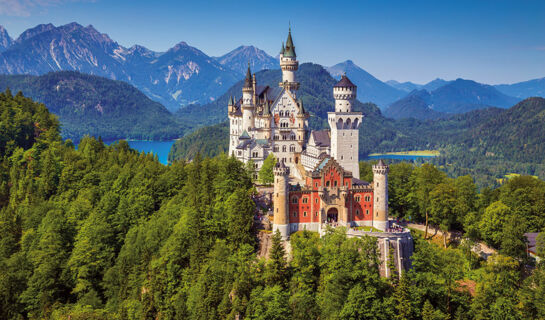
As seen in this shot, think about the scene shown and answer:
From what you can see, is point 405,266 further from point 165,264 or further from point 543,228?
point 165,264

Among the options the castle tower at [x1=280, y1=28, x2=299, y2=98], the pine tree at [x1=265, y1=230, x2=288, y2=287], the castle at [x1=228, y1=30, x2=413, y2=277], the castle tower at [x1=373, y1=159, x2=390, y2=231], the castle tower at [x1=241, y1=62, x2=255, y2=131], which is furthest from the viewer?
the castle tower at [x1=241, y1=62, x2=255, y2=131]

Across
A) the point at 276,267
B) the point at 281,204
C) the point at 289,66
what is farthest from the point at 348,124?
the point at 276,267

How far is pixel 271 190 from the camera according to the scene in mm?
84562

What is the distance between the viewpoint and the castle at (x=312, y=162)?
66.4 metres

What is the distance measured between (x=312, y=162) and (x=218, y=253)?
31.2m

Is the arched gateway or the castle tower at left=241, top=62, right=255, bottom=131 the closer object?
the arched gateway

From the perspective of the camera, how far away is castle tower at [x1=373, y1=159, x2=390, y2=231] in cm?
6750

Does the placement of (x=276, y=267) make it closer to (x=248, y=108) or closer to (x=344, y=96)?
(x=344, y=96)

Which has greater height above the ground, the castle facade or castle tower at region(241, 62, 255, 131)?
castle tower at region(241, 62, 255, 131)

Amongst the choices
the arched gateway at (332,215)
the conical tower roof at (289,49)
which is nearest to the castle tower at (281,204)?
the arched gateway at (332,215)

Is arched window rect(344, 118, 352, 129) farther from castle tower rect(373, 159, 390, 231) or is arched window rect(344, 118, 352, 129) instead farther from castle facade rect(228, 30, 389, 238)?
castle tower rect(373, 159, 390, 231)

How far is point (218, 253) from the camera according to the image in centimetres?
6384

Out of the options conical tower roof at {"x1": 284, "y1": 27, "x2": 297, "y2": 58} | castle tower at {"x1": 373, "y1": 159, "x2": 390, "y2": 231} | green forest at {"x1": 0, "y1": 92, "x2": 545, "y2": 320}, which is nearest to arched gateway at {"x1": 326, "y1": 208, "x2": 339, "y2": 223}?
green forest at {"x1": 0, "y1": 92, "x2": 545, "y2": 320}

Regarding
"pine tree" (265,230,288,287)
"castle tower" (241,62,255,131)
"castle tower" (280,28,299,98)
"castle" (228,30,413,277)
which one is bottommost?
"pine tree" (265,230,288,287)
